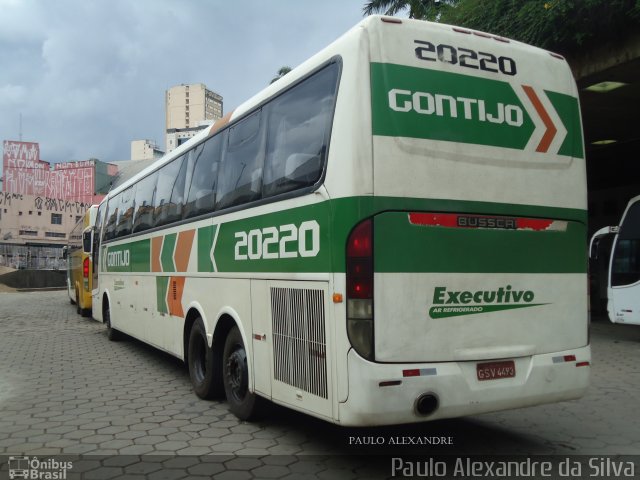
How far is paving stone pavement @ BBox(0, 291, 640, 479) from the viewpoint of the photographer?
4.65 meters

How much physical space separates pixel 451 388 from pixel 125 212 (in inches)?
322

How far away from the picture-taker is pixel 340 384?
4.04m

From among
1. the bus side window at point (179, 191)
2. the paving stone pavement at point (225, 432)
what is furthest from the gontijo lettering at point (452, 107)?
the bus side window at point (179, 191)

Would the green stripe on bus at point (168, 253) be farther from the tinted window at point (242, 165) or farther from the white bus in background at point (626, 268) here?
the white bus in background at point (626, 268)

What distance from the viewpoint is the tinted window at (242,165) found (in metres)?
5.51

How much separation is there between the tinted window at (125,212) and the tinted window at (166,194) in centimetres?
169

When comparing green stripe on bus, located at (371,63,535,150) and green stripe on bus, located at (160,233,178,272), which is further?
green stripe on bus, located at (160,233,178,272)

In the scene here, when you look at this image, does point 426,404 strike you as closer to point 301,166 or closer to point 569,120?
A: point 301,166

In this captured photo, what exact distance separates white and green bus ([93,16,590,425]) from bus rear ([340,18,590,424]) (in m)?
0.01

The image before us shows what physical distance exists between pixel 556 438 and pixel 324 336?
2.59m

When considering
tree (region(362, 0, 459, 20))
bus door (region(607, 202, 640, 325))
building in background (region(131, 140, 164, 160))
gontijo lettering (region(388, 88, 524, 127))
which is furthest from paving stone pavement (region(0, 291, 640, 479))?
building in background (region(131, 140, 164, 160))

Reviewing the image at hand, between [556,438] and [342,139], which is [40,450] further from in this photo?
[556,438]

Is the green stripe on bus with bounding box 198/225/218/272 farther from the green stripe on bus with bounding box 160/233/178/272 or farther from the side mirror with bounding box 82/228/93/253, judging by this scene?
the side mirror with bounding box 82/228/93/253

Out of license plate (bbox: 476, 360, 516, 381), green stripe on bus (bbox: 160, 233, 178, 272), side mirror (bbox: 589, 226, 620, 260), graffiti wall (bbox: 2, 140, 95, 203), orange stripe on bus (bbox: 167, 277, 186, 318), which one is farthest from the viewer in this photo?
graffiti wall (bbox: 2, 140, 95, 203)
